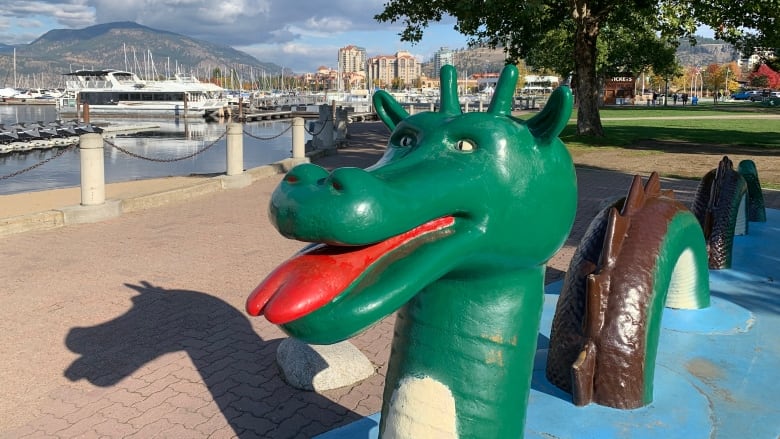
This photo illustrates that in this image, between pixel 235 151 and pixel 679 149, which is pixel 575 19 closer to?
pixel 679 149

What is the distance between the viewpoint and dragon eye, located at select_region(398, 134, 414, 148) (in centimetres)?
189

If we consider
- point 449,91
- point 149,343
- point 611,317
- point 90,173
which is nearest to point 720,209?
point 611,317

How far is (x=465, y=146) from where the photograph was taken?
5.75 ft

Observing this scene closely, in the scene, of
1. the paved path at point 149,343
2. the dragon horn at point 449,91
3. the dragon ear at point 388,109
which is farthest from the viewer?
the paved path at point 149,343

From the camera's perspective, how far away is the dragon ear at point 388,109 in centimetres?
210

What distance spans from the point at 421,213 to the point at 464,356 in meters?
0.51

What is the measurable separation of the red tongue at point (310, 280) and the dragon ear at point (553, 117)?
563mm

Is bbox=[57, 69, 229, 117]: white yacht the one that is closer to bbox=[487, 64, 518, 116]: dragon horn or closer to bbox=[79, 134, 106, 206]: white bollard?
bbox=[79, 134, 106, 206]: white bollard

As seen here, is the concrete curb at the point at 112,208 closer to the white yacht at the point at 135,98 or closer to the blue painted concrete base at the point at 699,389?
the blue painted concrete base at the point at 699,389

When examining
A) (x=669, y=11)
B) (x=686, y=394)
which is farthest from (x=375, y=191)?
(x=669, y=11)

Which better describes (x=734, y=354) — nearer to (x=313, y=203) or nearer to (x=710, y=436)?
(x=710, y=436)

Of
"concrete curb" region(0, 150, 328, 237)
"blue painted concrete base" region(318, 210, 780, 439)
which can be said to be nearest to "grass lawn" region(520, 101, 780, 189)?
"concrete curb" region(0, 150, 328, 237)

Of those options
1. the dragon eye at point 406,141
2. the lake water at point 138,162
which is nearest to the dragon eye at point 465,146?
the dragon eye at point 406,141

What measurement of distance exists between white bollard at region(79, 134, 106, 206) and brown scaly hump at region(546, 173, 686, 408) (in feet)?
Answer: 26.9
